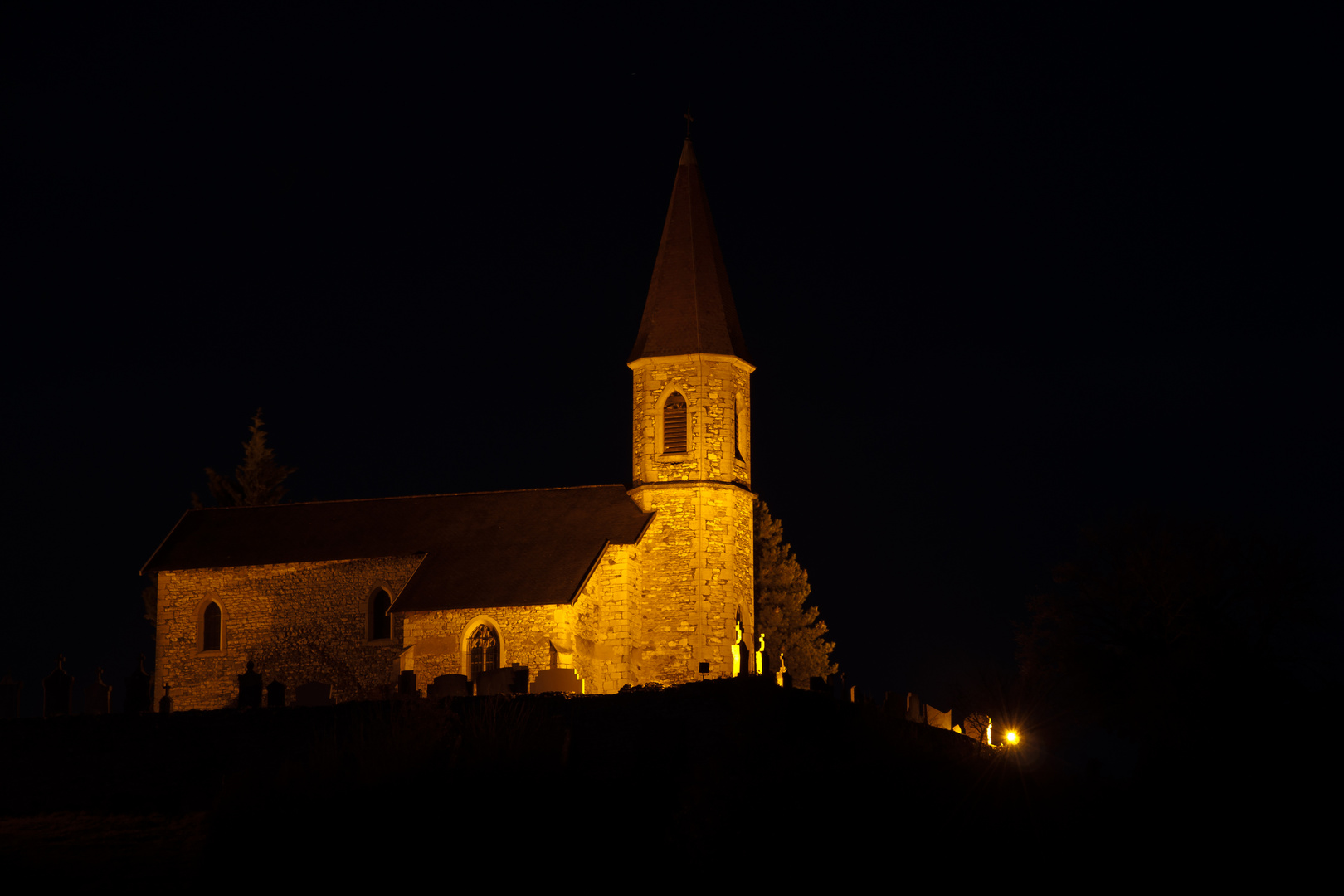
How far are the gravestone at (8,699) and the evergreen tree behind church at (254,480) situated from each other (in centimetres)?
2226

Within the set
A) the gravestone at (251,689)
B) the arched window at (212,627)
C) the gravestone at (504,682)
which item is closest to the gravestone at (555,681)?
the gravestone at (504,682)

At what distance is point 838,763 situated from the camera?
83.6 feet

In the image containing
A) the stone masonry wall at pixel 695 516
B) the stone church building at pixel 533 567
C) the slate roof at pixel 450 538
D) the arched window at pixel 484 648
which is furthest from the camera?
the stone masonry wall at pixel 695 516

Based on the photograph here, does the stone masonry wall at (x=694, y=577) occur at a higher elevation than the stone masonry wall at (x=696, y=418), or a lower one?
lower

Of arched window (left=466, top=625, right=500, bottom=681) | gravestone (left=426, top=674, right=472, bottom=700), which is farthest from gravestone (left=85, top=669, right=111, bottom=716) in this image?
arched window (left=466, top=625, right=500, bottom=681)

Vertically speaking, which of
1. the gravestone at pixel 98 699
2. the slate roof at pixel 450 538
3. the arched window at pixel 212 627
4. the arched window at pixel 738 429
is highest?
the arched window at pixel 738 429

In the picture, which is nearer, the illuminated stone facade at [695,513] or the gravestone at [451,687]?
the gravestone at [451,687]

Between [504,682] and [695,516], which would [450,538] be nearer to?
[695,516]

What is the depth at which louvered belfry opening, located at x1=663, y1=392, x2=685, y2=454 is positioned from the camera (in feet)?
135

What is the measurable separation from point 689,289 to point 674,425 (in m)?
3.67

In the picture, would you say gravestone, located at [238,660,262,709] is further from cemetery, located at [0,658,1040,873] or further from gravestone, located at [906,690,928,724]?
gravestone, located at [906,690,928,724]

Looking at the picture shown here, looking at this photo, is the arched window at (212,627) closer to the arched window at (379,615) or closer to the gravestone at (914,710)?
the arched window at (379,615)

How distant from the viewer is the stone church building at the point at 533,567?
124ft

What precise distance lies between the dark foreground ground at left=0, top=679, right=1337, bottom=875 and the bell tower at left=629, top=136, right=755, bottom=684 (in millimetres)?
9606
